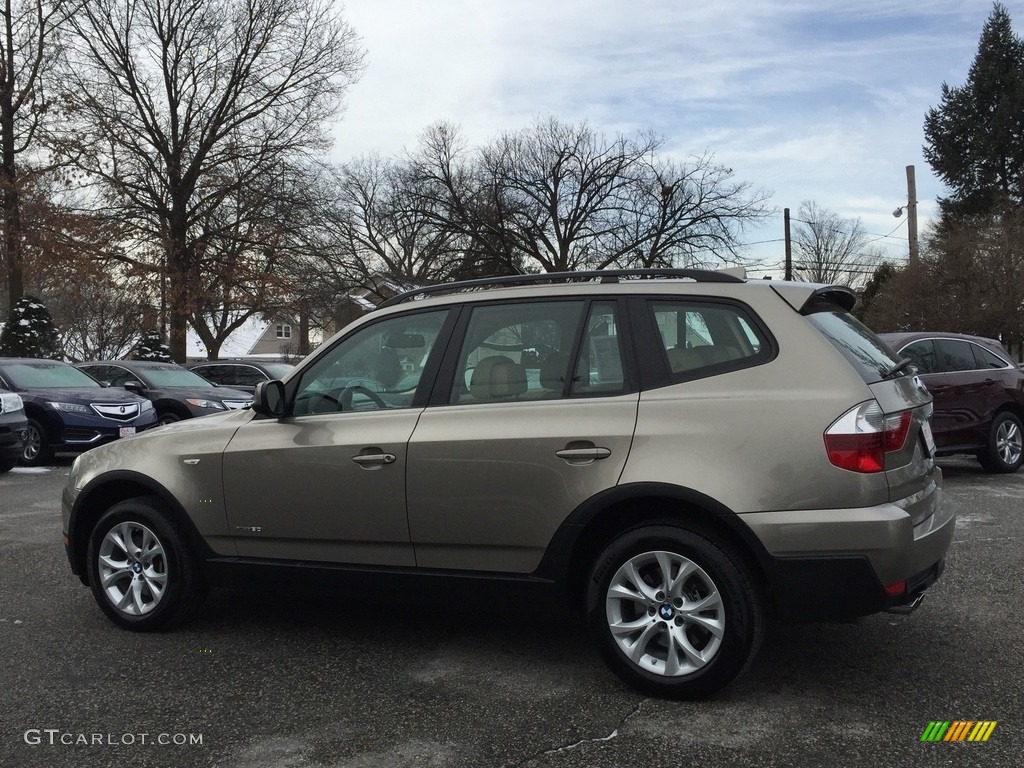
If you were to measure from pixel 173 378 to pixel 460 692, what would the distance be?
13.4 meters

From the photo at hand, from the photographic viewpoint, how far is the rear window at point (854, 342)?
3689 millimetres

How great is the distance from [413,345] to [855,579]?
2.14m

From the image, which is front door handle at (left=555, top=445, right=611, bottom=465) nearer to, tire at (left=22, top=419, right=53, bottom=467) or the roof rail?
the roof rail

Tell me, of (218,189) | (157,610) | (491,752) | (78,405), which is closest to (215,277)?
(218,189)

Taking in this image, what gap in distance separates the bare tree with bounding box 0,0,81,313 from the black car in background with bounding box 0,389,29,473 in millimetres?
15950

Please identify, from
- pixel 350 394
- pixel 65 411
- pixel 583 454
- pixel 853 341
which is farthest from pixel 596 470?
pixel 65 411

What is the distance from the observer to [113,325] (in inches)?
1890

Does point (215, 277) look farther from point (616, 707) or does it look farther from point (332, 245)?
point (616, 707)

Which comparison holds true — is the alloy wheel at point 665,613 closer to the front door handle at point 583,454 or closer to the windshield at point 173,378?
the front door handle at point 583,454

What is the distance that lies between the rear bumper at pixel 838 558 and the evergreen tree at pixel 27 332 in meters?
24.7

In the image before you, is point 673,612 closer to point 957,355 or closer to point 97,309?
point 957,355

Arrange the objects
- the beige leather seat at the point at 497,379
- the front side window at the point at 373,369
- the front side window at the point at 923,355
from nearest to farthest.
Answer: the beige leather seat at the point at 497,379 < the front side window at the point at 373,369 < the front side window at the point at 923,355

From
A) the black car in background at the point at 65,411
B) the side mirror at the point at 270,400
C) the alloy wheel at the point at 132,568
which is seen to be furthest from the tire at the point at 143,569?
the black car in background at the point at 65,411

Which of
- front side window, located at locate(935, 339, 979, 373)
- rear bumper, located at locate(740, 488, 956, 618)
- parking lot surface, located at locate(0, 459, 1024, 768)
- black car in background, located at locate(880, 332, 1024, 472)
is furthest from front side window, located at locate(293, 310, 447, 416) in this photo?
front side window, located at locate(935, 339, 979, 373)
